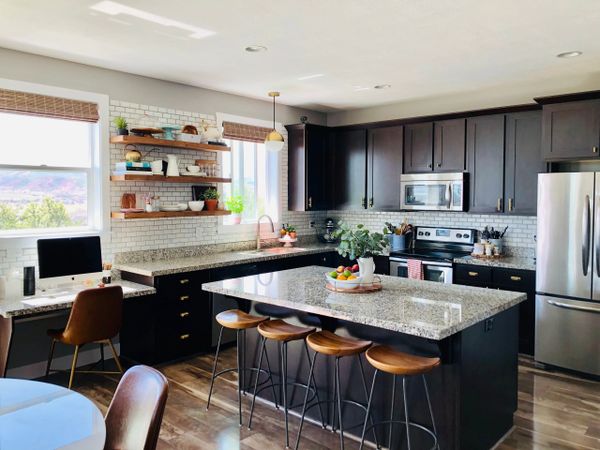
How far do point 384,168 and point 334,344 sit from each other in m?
3.62

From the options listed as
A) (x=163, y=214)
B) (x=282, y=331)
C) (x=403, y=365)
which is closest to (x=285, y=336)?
(x=282, y=331)

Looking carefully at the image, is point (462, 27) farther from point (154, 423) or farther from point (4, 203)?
point (4, 203)

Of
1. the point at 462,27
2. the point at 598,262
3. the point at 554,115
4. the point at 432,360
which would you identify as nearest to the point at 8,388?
the point at 432,360

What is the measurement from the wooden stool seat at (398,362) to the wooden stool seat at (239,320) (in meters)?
0.91

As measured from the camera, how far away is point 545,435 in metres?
3.20

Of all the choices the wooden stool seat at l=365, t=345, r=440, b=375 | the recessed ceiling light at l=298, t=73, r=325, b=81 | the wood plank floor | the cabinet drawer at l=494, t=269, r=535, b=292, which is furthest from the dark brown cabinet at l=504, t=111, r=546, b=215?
Answer: the wooden stool seat at l=365, t=345, r=440, b=375

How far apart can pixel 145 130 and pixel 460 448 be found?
11.9ft

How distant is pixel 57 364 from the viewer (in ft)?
14.3

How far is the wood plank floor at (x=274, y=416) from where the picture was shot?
311cm

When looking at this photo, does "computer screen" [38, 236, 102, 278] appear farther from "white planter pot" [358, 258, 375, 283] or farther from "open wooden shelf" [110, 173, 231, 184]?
"white planter pot" [358, 258, 375, 283]

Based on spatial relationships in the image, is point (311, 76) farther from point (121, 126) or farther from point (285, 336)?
point (285, 336)

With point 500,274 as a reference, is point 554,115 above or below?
above

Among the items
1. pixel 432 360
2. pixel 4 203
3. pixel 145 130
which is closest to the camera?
pixel 432 360

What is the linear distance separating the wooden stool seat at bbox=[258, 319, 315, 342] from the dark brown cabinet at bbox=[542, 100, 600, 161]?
9.50 ft
